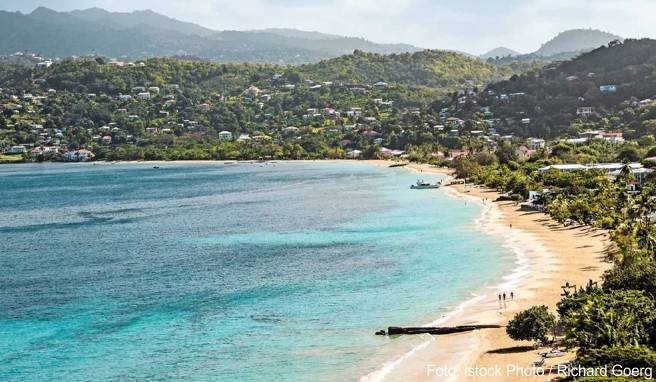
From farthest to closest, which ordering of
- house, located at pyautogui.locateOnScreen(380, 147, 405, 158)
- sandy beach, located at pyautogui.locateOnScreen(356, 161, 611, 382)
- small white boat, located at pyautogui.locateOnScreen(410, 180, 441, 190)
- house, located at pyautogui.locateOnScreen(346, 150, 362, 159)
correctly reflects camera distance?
house, located at pyautogui.locateOnScreen(346, 150, 362, 159) < house, located at pyautogui.locateOnScreen(380, 147, 405, 158) < small white boat, located at pyautogui.locateOnScreen(410, 180, 441, 190) < sandy beach, located at pyautogui.locateOnScreen(356, 161, 611, 382)

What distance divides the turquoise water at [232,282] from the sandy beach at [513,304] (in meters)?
1.46

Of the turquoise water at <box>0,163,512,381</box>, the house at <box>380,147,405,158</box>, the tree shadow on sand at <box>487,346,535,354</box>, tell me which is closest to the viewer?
the tree shadow on sand at <box>487,346,535,354</box>

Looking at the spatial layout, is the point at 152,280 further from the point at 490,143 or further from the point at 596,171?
the point at 490,143

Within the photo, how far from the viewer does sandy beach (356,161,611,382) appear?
33.1m

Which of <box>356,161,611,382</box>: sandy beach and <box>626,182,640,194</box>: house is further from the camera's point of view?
<box>626,182,640,194</box>: house

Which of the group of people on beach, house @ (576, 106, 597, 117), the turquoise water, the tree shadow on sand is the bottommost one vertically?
the turquoise water

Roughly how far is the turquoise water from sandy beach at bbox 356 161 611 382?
146 cm

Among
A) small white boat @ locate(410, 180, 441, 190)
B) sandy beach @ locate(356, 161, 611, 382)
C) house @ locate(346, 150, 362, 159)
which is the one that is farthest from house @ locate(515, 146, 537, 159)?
sandy beach @ locate(356, 161, 611, 382)

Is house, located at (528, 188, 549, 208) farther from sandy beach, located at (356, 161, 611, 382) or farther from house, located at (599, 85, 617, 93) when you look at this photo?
house, located at (599, 85, 617, 93)

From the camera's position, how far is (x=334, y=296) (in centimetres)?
4838

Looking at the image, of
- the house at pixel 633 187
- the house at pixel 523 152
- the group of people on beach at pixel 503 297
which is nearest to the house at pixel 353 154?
the house at pixel 523 152

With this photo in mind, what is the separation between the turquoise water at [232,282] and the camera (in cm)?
3675

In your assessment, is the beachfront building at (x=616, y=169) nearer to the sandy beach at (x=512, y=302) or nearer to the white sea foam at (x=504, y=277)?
the white sea foam at (x=504, y=277)

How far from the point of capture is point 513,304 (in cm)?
4356
